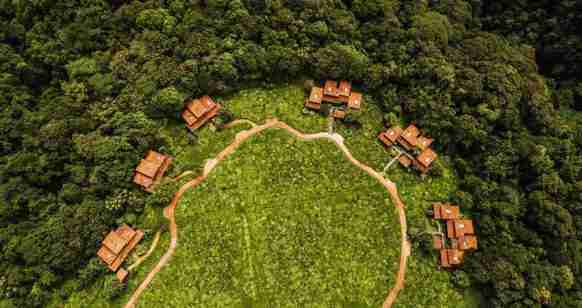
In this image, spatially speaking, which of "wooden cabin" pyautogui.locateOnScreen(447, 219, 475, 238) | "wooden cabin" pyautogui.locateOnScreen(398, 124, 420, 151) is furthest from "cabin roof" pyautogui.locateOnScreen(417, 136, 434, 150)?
"wooden cabin" pyautogui.locateOnScreen(447, 219, 475, 238)

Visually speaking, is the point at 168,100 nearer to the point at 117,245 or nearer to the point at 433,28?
the point at 117,245

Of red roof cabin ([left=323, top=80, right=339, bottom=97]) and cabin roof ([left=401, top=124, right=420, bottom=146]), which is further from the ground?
red roof cabin ([left=323, top=80, right=339, bottom=97])

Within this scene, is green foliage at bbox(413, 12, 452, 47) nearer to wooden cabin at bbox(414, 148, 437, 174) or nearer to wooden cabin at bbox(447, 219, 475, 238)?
wooden cabin at bbox(414, 148, 437, 174)

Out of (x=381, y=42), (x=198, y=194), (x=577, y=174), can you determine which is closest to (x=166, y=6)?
(x=198, y=194)

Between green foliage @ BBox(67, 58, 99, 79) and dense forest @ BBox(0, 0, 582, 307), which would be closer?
dense forest @ BBox(0, 0, 582, 307)

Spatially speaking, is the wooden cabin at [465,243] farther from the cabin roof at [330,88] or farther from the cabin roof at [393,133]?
the cabin roof at [330,88]

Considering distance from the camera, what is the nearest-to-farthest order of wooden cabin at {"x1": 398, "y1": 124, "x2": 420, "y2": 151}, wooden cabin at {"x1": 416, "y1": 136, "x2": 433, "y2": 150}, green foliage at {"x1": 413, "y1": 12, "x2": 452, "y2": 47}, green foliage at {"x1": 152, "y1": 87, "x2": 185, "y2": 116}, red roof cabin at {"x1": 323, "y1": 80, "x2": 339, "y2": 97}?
1. green foliage at {"x1": 152, "y1": 87, "x2": 185, "y2": 116}
2. wooden cabin at {"x1": 416, "y1": 136, "x2": 433, "y2": 150}
3. wooden cabin at {"x1": 398, "y1": 124, "x2": 420, "y2": 151}
4. green foliage at {"x1": 413, "y1": 12, "x2": 452, "y2": 47}
5. red roof cabin at {"x1": 323, "y1": 80, "x2": 339, "y2": 97}

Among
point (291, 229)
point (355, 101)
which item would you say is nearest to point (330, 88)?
point (355, 101)
